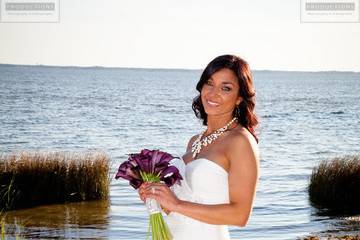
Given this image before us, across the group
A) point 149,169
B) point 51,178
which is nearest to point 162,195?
point 149,169

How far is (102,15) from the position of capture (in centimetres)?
6350

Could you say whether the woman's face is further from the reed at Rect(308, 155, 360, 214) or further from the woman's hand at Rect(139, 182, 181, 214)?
the reed at Rect(308, 155, 360, 214)

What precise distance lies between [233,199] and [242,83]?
470 mm

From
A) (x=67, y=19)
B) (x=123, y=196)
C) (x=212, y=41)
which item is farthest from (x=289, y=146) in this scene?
(x=67, y=19)

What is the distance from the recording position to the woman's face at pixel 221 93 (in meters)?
2.95

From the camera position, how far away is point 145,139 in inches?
1232

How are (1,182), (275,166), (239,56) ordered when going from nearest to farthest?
(239,56)
(1,182)
(275,166)

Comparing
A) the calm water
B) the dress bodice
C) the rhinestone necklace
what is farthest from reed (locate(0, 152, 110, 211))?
the dress bodice

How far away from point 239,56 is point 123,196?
11.3m

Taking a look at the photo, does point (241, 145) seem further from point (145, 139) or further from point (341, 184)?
point (145, 139)

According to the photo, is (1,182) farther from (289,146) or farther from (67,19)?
(67,19)

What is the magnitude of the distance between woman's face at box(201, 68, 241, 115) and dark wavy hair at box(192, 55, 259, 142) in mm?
17

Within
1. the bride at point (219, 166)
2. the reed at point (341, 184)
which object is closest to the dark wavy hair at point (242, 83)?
the bride at point (219, 166)

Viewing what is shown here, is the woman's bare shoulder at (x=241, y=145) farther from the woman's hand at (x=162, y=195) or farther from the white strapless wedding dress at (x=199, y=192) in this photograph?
the woman's hand at (x=162, y=195)
